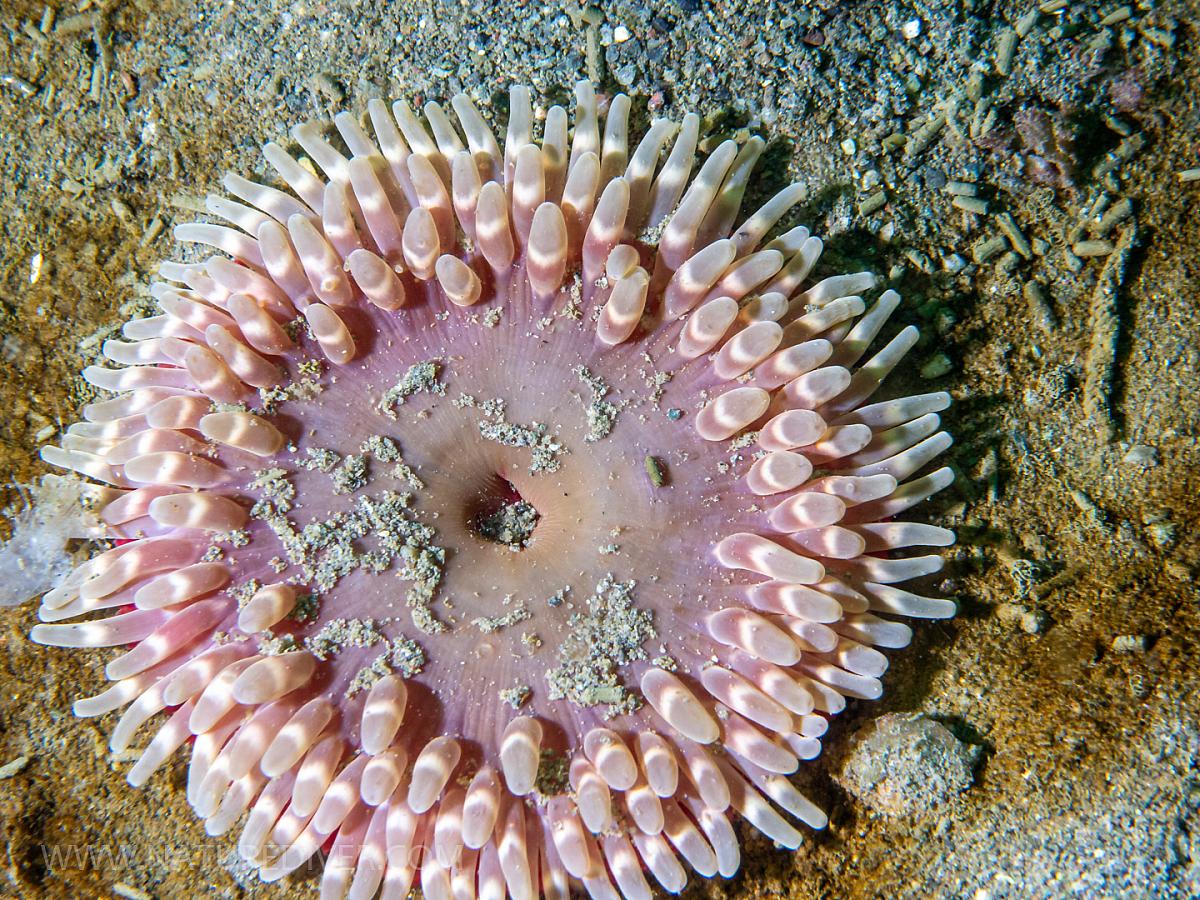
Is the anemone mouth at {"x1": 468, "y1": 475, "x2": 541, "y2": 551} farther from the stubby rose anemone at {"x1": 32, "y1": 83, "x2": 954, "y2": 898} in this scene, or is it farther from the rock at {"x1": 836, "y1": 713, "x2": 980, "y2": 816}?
the rock at {"x1": 836, "y1": 713, "x2": 980, "y2": 816}

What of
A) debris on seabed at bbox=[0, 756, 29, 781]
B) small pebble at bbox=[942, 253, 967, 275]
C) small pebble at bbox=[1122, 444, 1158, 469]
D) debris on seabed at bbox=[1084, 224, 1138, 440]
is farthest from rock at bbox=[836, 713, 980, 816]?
debris on seabed at bbox=[0, 756, 29, 781]

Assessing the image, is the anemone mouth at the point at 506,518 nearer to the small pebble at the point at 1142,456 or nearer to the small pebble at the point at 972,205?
the small pebble at the point at 972,205

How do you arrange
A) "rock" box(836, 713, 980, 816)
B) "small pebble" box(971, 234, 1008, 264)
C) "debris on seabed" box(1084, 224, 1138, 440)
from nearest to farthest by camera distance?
1. "rock" box(836, 713, 980, 816)
2. "debris on seabed" box(1084, 224, 1138, 440)
3. "small pebble" box(971, 234, 1008, 264)

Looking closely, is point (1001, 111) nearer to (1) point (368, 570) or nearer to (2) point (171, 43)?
(1) point (368, 570)

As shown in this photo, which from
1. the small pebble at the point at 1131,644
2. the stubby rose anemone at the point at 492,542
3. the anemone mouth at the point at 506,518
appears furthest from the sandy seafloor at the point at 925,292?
the anemone mouth at the point at 506,518

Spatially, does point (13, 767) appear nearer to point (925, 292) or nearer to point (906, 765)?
point (906, 765)

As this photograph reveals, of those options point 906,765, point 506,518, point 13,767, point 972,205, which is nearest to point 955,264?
point 972,205

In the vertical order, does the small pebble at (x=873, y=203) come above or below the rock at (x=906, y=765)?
above
